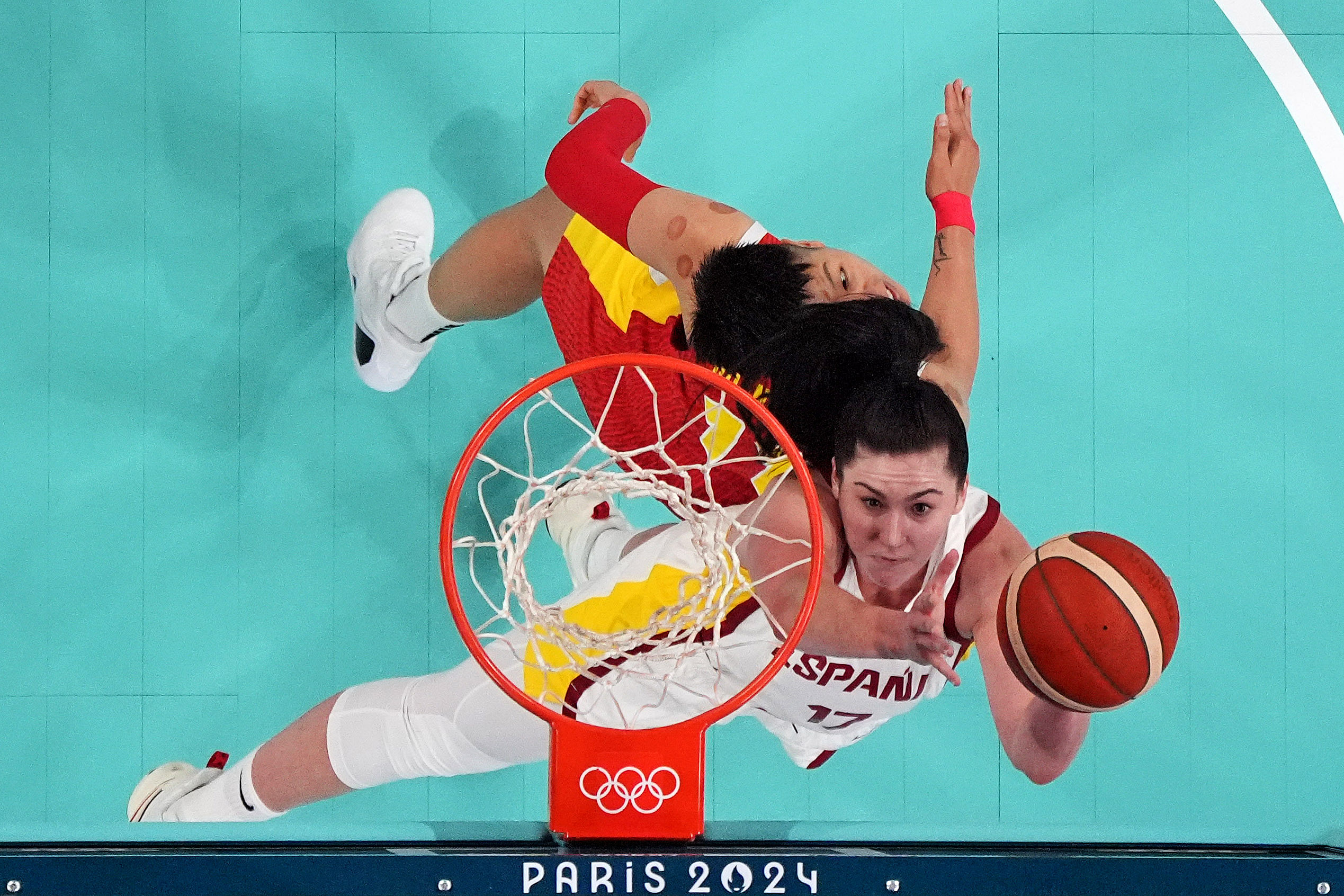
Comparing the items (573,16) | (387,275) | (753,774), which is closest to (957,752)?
(753,774)

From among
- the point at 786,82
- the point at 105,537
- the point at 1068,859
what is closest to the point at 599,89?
the point at 786,82

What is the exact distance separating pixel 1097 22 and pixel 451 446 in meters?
2.03

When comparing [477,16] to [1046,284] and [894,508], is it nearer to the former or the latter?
[1046,284]

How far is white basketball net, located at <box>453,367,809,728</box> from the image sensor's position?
6.88 feet

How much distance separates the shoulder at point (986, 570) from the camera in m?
2.30

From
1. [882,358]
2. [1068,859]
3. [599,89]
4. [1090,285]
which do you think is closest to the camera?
[1068,859]

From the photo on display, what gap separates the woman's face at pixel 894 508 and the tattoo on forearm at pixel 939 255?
26.0 inches

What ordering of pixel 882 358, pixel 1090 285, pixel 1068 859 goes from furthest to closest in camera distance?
pixel 1090 285
pixel 882 358
pixel 1068 859

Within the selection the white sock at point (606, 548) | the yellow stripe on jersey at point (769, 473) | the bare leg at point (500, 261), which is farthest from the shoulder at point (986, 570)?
the bare leg at point (500, 261)

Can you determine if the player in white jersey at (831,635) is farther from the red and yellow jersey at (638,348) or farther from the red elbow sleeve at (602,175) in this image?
the red elbow sleeve at (602,175)

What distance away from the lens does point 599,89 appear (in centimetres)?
291

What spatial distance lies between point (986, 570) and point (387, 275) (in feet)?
5.14

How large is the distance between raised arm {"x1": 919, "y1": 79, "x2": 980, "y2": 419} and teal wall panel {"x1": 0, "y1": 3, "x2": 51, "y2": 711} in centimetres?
220

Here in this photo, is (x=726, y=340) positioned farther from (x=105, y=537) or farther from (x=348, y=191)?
(x=105, y=537)
